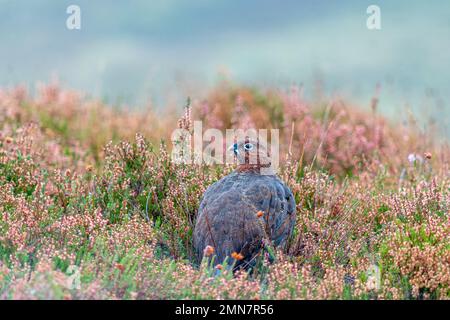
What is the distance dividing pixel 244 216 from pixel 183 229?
0.73 meters

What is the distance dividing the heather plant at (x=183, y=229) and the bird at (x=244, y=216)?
11 centimetres

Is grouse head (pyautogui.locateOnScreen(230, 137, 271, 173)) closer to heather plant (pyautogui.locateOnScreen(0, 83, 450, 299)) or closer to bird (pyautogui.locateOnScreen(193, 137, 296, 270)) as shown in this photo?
bird (pyautogui.locateOnScreen(193, 137, 296, 270))

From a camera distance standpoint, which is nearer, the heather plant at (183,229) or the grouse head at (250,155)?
the heather plant at (183,229)

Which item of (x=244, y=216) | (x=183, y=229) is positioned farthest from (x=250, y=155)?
(x=183, y=229)

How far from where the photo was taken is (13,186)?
6.62m

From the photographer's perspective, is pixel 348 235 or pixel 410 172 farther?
pixel 410 172

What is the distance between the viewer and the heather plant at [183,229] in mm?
4648

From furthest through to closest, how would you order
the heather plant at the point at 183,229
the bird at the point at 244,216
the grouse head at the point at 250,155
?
1. the grouse head at the point at 250,155
2. the bird at the point at 244,216
3. the heather plant at the point at 183,229

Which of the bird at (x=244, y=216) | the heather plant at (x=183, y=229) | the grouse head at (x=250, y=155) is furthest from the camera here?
the grouse head at (x=250, y=155)

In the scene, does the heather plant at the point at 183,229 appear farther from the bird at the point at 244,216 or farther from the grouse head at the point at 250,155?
the grouse head at the point at 250,155

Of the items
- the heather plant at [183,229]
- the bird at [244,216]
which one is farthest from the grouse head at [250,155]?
the heather plant at [183,229]
